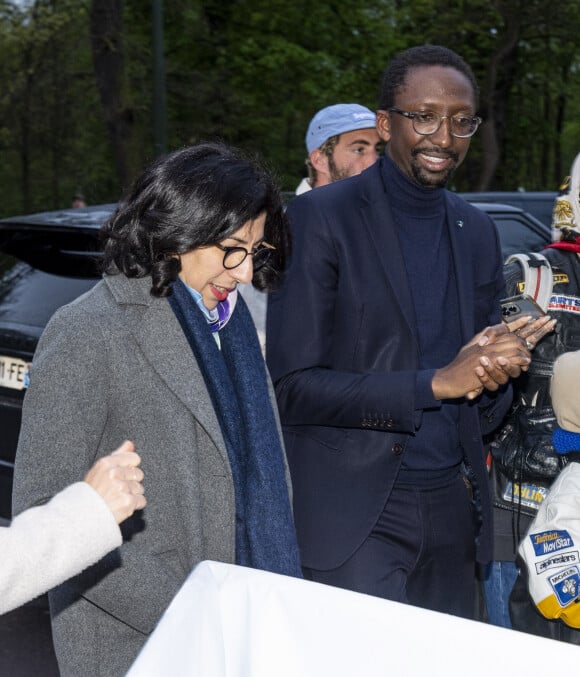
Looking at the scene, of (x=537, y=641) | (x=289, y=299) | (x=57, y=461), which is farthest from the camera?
(x=289, y=299)

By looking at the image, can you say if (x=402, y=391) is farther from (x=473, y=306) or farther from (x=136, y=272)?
(x=136, y=272)

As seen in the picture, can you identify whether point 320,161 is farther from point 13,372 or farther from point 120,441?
point 120,441

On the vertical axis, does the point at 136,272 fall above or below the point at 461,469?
above

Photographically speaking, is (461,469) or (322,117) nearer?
(461,469)

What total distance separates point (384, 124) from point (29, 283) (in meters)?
2.54

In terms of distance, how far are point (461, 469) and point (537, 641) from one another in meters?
1.27

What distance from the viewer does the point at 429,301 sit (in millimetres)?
2879

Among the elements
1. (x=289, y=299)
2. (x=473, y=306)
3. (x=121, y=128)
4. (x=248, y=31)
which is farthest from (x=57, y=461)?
(x=248, y=31)

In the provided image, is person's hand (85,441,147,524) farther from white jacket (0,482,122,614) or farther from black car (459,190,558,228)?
black car (459,190,558,228)

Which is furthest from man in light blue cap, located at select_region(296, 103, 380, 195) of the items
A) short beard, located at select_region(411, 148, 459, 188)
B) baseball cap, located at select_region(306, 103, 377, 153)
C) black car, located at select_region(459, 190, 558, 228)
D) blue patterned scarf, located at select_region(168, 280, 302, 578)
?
black car, located at select_region(459, 190, 558, 228)

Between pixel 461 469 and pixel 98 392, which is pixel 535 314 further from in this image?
pixel 98 392

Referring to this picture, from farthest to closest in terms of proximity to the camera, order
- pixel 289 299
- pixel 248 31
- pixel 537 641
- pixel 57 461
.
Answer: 1. pixel 248 31
2. pixel 289 299
3. pixel 57 461
4. pixel 537 641

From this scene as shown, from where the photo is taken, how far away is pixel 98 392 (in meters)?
2.14

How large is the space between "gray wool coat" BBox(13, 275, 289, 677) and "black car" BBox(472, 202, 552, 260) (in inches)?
225
